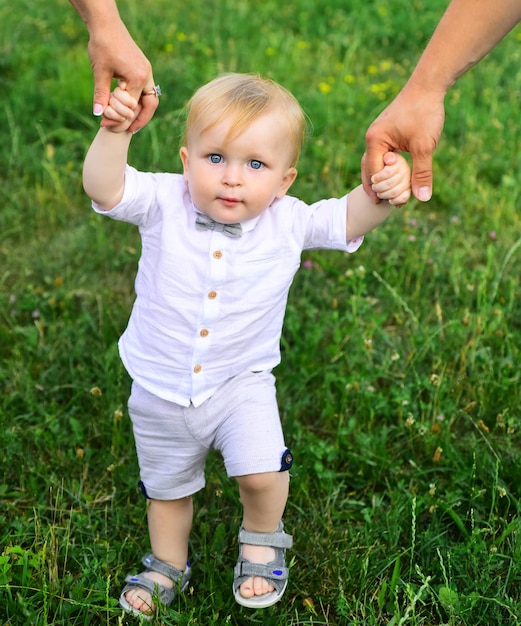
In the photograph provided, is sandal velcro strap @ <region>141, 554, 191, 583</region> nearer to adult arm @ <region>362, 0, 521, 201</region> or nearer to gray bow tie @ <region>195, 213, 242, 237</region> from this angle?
gray bow tie @ <region>195, 213, 242, 237</region>

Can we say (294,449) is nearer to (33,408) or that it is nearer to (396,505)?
(396,505)

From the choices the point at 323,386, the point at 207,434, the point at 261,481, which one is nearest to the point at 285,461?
the point at 261,481

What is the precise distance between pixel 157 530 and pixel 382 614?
67cm

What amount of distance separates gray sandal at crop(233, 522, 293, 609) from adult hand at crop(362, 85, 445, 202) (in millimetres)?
999

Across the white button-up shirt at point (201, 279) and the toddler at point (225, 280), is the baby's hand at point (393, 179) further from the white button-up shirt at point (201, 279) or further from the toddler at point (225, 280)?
the white button-up shirt at point (201, 279)

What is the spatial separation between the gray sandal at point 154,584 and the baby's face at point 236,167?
100 centimetres

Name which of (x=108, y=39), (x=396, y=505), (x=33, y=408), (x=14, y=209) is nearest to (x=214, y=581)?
(x=396, y=505)

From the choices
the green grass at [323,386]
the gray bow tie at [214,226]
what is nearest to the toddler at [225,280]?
the gray bow tie at [214,226]

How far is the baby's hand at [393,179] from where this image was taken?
2129mm

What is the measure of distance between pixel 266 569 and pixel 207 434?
395 mm

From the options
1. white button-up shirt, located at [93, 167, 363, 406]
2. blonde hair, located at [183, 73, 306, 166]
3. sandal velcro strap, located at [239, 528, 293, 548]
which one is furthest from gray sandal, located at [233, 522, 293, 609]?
blonde hair, located at [183, 73, 306, 166]

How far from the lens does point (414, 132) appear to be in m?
2.14

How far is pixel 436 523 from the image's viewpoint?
101 inches

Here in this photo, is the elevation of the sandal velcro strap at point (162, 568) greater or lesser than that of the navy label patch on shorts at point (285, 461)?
lesser
